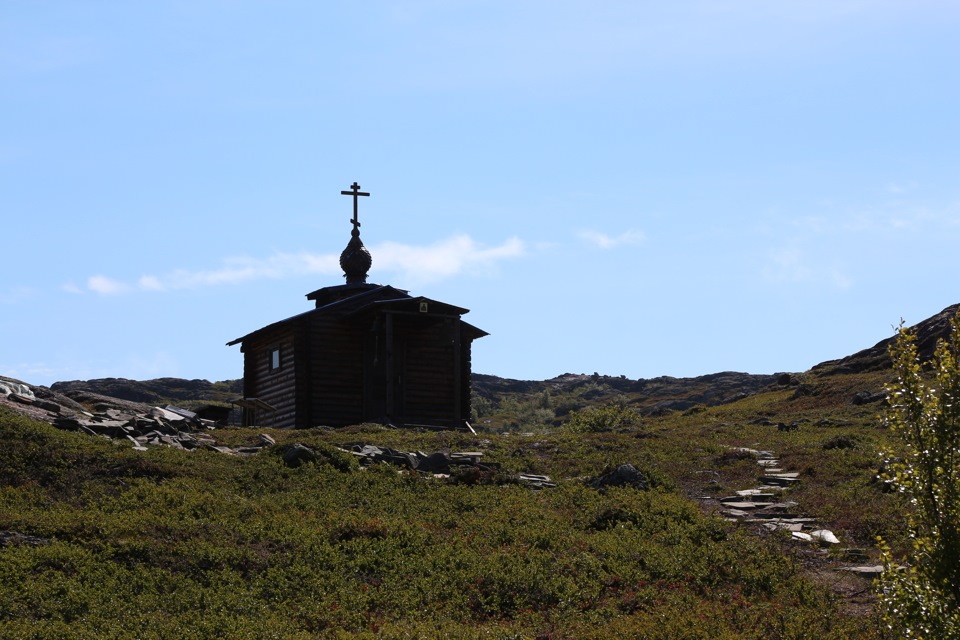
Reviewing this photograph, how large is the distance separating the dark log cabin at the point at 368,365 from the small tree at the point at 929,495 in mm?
28601

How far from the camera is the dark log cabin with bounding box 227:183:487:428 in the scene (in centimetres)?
3934

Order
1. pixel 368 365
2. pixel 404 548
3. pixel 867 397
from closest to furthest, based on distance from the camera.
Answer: pixel 404 548, pixel 368 365, pixel 867 397

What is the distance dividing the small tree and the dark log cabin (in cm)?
2860

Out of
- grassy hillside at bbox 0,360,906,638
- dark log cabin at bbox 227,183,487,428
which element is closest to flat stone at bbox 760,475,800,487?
grassy hillside at bbox 0,360,906,638

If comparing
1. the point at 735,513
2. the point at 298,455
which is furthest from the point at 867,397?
the point at 298,455

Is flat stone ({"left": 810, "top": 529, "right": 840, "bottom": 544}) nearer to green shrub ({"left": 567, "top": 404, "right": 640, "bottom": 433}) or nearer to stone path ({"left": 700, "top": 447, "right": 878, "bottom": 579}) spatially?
stone path ({"left": 700, "top": 447, "right": 878, "bottom": 579})

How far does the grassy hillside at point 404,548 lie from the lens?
14500mm

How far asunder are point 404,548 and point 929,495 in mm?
9995

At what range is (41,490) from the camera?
20.3 meters

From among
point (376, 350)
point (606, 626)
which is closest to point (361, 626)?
point (606, 626)

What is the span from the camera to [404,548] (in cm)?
1834

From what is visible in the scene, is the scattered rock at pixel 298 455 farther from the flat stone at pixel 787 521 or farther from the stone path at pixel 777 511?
the flat stone at pixel 787 521

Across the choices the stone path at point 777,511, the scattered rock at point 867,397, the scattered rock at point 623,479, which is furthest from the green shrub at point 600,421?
the scattered rock at point 623,479

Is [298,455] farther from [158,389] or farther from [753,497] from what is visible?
[158,389]
